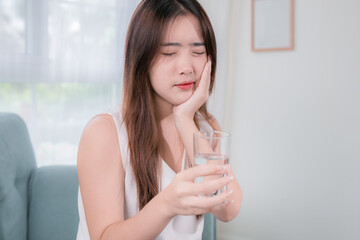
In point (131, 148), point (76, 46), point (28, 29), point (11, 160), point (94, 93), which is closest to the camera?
point (131, 148)

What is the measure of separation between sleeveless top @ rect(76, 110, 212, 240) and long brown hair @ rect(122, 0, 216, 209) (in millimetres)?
21

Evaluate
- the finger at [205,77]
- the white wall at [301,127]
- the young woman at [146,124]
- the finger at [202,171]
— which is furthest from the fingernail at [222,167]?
the white wall at [301,127]

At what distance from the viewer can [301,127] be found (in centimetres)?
241

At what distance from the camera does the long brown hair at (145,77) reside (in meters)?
1.07

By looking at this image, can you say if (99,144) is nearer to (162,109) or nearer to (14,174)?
(162,109)

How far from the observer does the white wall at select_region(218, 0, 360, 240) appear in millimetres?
2256

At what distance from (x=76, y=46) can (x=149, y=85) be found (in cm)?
113

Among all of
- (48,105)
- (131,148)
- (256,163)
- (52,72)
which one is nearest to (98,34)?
(52,72)

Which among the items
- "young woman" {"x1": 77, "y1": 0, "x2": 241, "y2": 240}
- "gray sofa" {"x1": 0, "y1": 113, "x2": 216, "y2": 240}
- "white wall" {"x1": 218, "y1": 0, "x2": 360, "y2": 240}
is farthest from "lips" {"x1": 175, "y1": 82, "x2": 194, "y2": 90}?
"white wall" {"x1": 218, "y1": 0, "x2": 360, "y2": 240}

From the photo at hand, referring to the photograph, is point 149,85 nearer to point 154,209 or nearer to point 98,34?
point 154,209

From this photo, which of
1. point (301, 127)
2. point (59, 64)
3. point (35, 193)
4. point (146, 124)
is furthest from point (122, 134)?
point (301, 127)

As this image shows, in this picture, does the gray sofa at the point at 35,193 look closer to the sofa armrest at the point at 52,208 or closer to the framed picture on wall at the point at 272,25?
the sofa armrest at the point at 52,208

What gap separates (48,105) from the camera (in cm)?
211

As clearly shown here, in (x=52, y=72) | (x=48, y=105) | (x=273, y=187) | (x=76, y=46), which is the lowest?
(x=273, y=187)
